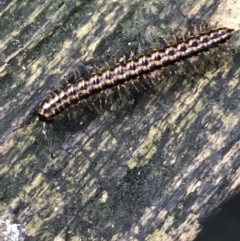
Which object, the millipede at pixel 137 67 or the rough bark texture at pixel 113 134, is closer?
the rough bark texture at pixel 113 134

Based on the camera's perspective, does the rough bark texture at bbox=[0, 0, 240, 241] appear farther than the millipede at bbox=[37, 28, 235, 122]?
No

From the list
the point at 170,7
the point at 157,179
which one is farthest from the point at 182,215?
the point at 170,7

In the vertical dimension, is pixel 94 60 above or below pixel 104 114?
above

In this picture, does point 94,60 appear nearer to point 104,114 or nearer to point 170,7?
point 104,114

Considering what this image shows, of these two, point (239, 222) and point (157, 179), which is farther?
point (239, 222)

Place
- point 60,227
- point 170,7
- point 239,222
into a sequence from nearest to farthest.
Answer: point 60,227 → point 170,7 → point 239,222
